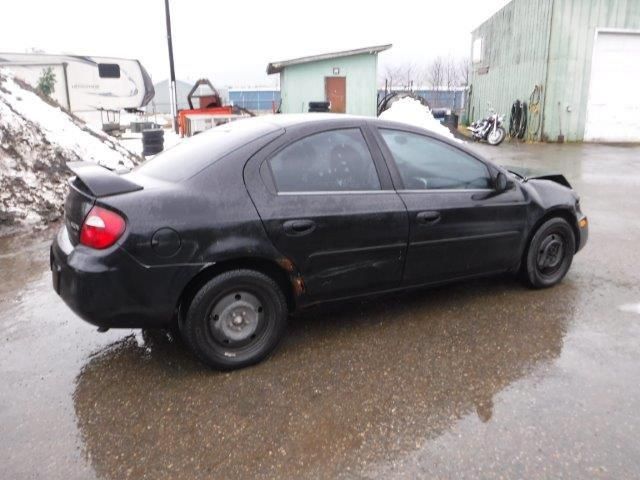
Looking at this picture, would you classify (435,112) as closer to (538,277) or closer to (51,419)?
(538,277)

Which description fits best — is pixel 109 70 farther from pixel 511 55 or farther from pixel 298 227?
pixel 298 227

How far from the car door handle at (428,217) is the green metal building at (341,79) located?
16.7m

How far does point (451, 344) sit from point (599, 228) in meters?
4.07

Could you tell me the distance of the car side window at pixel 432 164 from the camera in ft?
12.6

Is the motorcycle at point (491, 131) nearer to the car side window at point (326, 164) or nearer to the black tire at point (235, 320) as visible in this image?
the car side window at point (326, 164)

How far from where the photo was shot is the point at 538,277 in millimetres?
4551

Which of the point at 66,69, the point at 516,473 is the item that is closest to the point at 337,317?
the point at 516,473

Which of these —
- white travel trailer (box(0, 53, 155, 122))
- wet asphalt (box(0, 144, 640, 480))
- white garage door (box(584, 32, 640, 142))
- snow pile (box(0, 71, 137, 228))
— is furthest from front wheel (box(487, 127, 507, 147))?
white travel trailer (box(0, 53, 155, 122))

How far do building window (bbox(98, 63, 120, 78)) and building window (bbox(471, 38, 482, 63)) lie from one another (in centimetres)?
1639

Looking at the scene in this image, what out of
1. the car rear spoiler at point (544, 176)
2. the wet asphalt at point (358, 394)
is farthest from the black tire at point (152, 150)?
the car rear spoiler at point (544, 176)

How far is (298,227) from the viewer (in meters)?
3.36

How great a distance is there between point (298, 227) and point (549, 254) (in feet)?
8.01

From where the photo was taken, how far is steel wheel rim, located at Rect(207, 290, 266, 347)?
3255 millimetres

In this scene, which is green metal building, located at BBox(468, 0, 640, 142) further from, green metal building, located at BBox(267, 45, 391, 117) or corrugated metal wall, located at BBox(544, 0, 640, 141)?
green metal building, located at BBox(267, 45, 391, 117)
